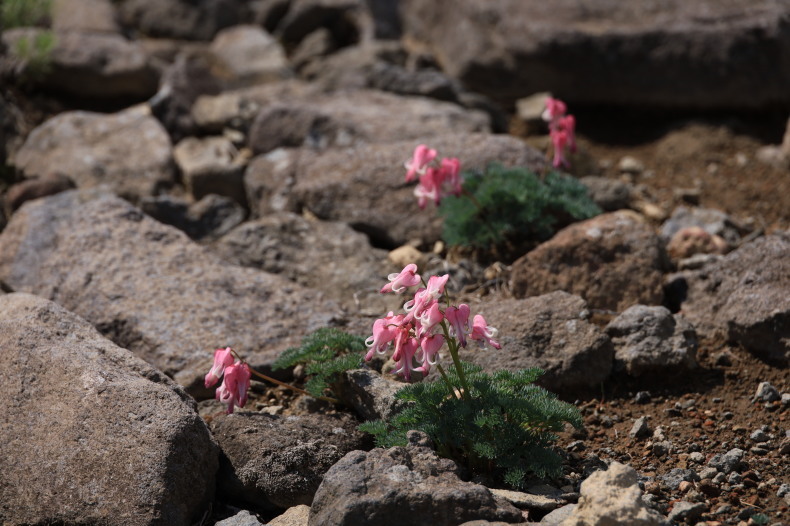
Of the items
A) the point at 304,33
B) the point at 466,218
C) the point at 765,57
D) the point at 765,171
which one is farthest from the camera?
the point at 304,33

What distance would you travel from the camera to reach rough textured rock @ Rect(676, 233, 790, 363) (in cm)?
457

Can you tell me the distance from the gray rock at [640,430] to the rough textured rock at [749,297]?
0.86 meters

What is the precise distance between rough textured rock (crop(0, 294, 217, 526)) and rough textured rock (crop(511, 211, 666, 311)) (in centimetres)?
217

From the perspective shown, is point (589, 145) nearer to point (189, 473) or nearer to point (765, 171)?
point (765, 171)

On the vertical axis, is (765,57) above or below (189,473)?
above

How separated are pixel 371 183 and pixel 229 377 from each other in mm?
2487

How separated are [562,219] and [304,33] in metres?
5.42

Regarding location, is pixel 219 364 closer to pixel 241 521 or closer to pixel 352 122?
pixel 241 521

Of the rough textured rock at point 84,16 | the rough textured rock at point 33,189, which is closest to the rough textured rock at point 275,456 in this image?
the rough textured rock at point 33,189

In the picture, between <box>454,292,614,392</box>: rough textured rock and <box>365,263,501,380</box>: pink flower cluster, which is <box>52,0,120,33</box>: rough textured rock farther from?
<box>365,263,501,380</box>: pink flower cluster

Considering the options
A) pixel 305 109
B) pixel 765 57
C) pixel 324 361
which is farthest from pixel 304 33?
pixel 324 361

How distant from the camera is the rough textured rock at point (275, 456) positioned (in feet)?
12.8

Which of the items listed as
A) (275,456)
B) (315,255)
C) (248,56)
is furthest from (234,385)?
(248,56)

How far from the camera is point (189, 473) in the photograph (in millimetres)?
3756
